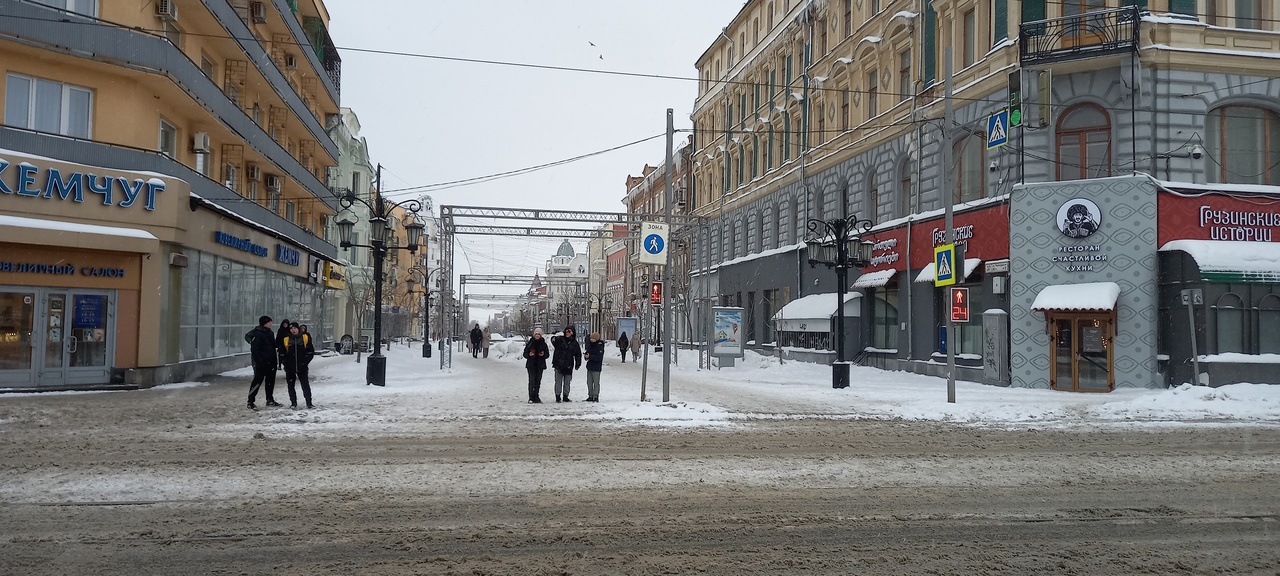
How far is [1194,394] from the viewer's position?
55.6 ft

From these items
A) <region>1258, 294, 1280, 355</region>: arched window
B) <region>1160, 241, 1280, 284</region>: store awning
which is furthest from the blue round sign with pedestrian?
<region>1258, 294, 1280, 355</region>: arched window

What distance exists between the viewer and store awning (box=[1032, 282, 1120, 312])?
798 inches

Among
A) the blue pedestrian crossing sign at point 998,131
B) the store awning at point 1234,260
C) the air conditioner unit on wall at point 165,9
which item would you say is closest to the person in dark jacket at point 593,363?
the blue pedestrian crossing sign at point 998,131

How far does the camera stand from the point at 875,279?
94.4 ft

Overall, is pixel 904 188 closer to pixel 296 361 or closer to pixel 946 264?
pixel 946 264

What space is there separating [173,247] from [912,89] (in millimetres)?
22147

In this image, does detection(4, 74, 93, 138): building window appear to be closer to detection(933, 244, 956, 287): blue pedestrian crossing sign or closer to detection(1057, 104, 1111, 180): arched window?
detection(933, 244, 956, 287): blue pedestrian crossing sign

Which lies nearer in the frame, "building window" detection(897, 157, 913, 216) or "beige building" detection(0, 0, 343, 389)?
"beige building" detection(0, 0, 343, 389)

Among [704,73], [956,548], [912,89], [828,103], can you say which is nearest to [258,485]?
[956,548]

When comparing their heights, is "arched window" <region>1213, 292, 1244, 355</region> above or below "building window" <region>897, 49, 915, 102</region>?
below

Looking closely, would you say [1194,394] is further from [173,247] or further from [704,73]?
[704,73]

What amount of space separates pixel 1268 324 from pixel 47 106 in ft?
94.3

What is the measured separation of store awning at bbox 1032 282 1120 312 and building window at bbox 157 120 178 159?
22598 millimetres

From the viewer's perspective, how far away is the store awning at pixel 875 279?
2803 centimetres
